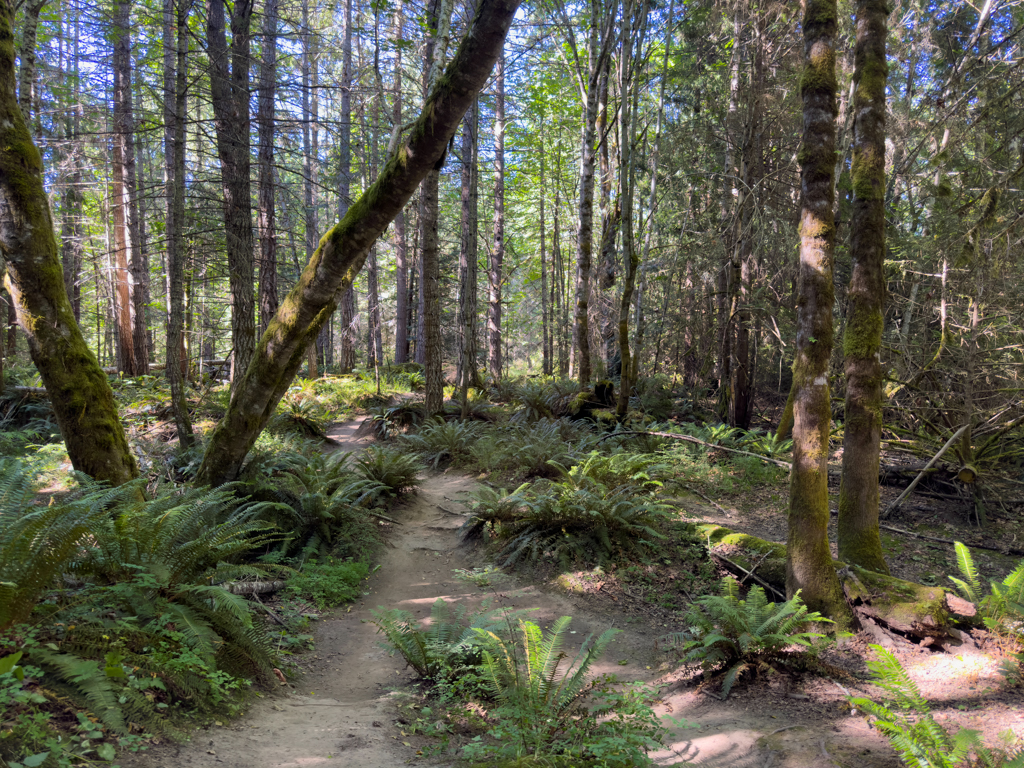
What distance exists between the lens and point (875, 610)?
15.4 ft

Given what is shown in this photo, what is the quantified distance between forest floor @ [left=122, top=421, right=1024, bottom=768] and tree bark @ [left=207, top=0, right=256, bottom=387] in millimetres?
4941

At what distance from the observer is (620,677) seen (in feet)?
15.0

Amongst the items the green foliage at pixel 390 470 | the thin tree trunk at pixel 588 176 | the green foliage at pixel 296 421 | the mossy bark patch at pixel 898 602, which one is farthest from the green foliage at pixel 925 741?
the green foliage at pixel 296 421

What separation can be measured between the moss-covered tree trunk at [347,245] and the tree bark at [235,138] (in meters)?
2.46

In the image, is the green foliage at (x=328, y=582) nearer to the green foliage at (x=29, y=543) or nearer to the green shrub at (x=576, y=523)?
the green shrub at (x=576, y=523)

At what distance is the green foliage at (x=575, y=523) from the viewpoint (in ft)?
21.4

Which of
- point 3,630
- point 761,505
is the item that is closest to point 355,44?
point 761,505

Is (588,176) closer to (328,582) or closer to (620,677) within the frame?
(328,582)

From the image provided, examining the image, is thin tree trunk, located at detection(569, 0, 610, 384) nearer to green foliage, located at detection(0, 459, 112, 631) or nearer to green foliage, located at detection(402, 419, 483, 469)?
green foliage, located at detection(402, 419, 483, 469)

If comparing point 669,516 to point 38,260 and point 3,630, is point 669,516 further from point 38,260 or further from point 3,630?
point 38,260

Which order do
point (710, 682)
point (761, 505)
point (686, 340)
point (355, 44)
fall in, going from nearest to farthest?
point (710, 682)
point (761, 505)
point (686, 340)
point (355, 44)

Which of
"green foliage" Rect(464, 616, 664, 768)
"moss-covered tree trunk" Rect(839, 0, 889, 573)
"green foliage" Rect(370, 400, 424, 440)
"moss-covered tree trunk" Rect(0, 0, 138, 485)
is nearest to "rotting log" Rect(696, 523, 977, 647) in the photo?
"moss-covered tree trunk" Rect(839, 0, 889, 573)

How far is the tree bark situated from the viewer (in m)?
7.71

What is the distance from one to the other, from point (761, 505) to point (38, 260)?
967cm
